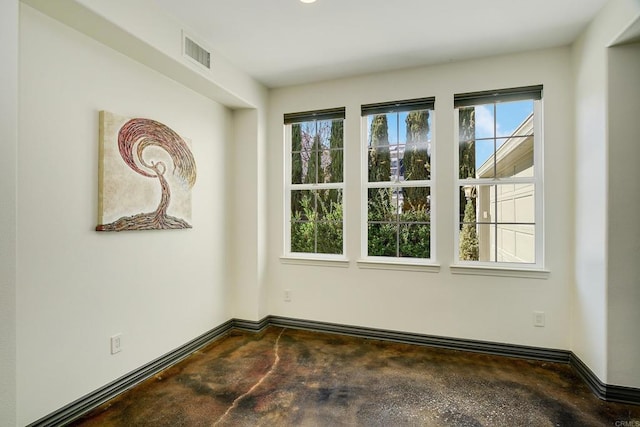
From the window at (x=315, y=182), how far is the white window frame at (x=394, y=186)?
25 cm

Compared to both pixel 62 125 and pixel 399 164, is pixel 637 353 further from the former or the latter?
pixel 62 125

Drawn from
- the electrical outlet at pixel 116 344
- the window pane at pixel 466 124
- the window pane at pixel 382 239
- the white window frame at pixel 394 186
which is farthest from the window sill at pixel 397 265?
the electrical outlet at pixel 116 344

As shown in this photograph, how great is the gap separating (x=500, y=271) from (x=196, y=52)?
3.29m

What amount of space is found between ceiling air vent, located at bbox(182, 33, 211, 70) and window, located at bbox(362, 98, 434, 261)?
1588mm

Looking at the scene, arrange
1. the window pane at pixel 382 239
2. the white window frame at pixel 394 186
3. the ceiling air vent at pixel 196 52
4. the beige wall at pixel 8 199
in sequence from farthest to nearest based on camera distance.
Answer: the window pane at pixel 382 239
the white window frame at pixel 394 186
the ceiling air vent at pixel 196 52
the beige wall at pixel 8 199

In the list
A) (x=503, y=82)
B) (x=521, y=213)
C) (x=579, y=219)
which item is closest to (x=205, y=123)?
(x=503, y=82)

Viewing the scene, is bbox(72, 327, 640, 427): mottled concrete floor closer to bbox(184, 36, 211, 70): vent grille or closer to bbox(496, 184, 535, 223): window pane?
bbox(496, 184, 535, 223): window pane

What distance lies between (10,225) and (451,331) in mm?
3387

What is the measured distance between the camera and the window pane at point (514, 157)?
310 cm

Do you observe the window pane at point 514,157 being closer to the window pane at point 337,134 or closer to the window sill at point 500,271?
the window sill at point 500,271

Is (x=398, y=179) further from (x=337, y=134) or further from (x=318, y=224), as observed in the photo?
(x=318, y=224)

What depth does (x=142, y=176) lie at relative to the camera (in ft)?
8.45

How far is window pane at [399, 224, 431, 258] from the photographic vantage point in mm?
3402

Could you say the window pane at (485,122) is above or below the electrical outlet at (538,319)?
above
